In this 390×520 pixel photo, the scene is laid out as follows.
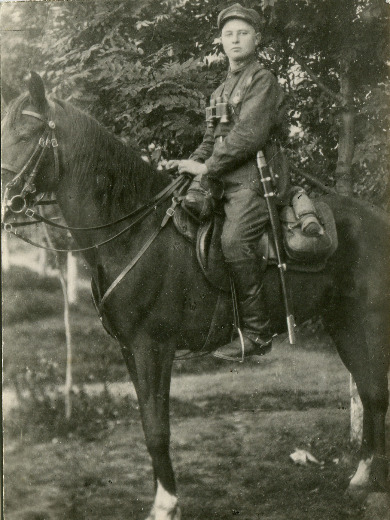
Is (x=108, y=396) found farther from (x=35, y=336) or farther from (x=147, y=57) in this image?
(x=147, y=57)

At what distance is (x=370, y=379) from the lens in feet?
10.1

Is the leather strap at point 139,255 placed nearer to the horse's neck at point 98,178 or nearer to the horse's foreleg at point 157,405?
the horse's neck at point 98,178

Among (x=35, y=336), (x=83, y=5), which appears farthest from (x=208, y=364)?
(x=83, y=5)

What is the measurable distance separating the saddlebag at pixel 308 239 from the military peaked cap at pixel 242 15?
3.20 feet

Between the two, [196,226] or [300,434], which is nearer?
[196,226]

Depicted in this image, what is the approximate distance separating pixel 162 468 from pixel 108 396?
0.48 m

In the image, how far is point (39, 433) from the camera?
3158mm

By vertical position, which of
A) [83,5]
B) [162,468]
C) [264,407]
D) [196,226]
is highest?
[83,5]

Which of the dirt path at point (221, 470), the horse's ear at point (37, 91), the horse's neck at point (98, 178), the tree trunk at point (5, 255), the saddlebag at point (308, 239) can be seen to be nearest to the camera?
the horse's ear at point (37, 91)

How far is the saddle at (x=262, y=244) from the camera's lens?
279 centimetres

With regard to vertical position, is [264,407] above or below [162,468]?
A: above

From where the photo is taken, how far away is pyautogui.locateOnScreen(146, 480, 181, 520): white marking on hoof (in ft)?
9.59

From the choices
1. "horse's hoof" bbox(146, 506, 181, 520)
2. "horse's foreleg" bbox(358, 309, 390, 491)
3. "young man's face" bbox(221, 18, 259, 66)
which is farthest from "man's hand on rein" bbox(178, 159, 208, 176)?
"horse's hoof" bbox(146, 506, 181, 520)

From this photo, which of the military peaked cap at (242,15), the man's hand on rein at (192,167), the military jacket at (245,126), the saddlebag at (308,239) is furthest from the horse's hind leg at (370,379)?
the military peaked cap at (242,15)
